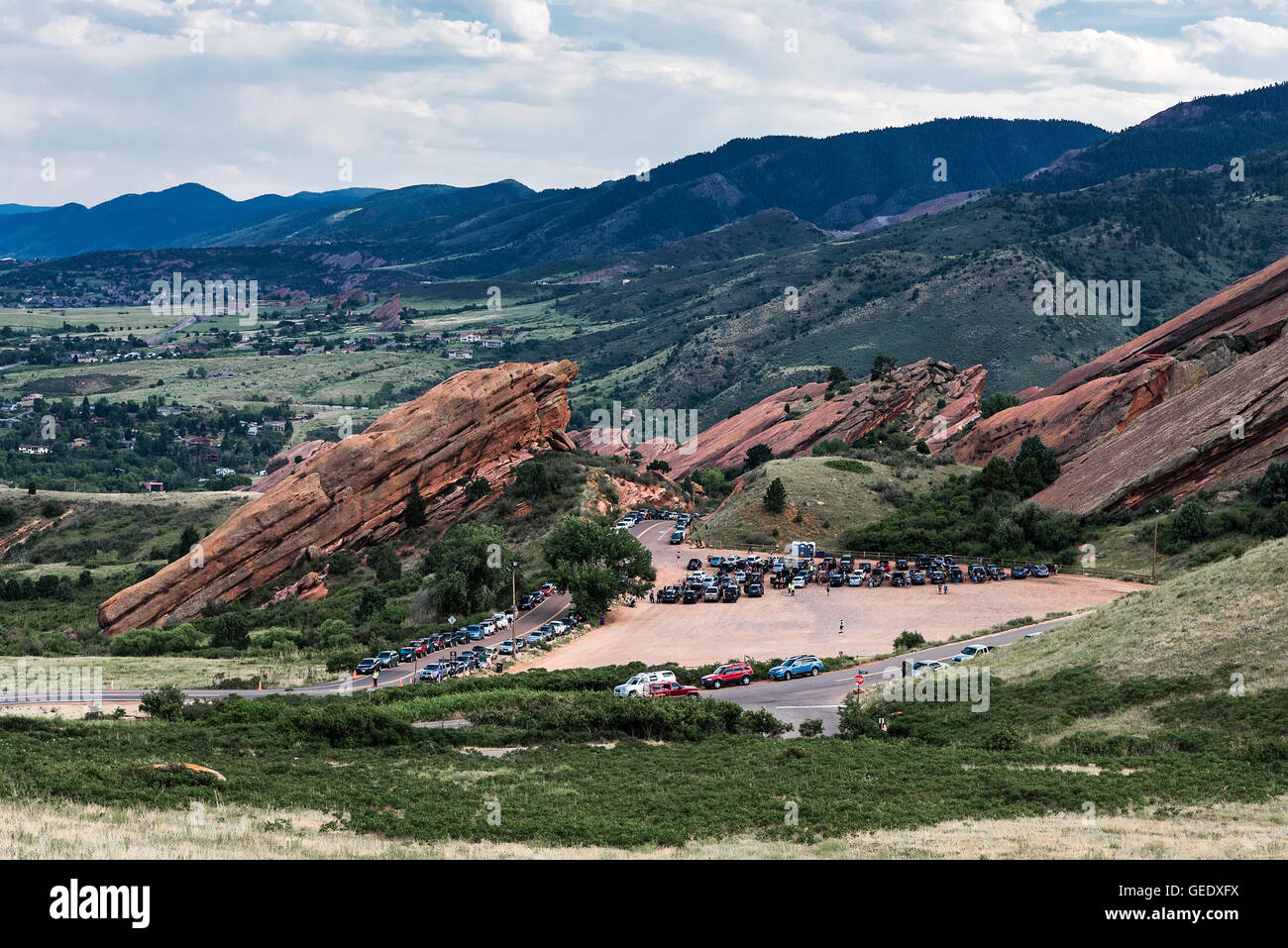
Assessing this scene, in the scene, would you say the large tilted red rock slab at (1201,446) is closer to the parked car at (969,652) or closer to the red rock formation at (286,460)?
the parked car at (969,652)

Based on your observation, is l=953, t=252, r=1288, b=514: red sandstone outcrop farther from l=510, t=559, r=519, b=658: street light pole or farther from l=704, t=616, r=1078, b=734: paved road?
l=510, t=559, r=519, b=658: street light pole

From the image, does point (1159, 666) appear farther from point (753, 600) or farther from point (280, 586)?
point (280, 586)

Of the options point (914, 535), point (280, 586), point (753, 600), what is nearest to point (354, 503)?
point (280, 586)

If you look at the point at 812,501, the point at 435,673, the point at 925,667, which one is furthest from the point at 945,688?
the point at 812,501

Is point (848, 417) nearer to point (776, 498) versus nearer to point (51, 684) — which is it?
point (776, 498)
